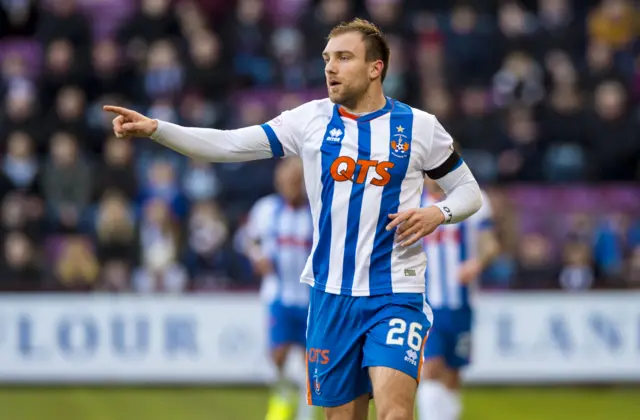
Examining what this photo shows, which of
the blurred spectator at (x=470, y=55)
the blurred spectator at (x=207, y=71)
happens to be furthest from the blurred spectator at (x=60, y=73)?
the blurred spectator at (x=470, y=55)

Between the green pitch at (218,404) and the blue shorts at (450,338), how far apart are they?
173 cm

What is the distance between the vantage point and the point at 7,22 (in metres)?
16.6

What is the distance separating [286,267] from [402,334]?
466cm

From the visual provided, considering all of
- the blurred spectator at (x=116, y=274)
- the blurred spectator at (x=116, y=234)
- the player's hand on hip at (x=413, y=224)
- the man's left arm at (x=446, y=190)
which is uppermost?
the man's left arm at (x=446, y=190)

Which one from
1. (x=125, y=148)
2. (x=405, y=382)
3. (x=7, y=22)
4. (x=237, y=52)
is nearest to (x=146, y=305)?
(x=125, y=148)

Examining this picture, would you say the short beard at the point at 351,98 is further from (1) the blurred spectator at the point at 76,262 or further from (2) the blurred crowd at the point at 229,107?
(1) the blurred spectator at the point at 76,262

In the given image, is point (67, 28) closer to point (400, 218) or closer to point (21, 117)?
point (21, 117)

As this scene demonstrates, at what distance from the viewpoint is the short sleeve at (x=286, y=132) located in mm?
6094

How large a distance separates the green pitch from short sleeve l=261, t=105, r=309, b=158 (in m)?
4.69

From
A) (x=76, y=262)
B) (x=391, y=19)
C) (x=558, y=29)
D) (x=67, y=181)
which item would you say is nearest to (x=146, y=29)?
(x=67, y=181)

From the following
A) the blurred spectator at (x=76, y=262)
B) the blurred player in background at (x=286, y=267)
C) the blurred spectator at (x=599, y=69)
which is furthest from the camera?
the blurred spectator at (x=599, y=69)

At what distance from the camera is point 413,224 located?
5898 millimetres

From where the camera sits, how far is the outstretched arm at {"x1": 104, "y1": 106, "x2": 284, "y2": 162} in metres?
5.62

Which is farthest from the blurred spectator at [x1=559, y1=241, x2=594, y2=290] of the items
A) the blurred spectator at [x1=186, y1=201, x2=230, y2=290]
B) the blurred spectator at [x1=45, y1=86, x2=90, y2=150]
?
the blurred spectator at [x1=45, y1=86, x2=90, y2=150]
